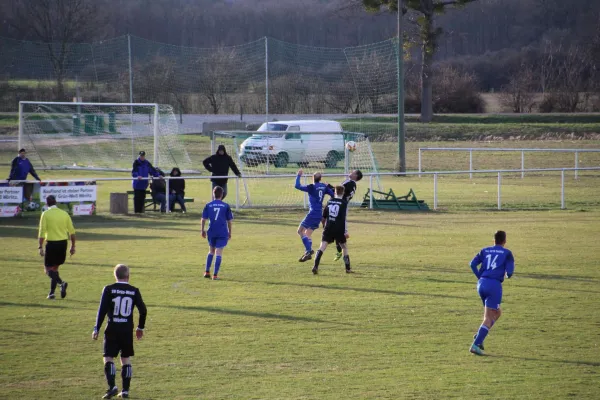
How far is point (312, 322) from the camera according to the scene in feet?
42.6

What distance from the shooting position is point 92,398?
951 centimetres

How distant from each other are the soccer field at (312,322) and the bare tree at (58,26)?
3242cm

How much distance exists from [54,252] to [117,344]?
17.9 ft

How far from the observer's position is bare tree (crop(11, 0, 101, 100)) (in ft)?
172

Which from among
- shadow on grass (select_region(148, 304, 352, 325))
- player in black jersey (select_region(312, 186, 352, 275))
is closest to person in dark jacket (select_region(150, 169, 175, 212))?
player in black jersey (select_region(312, 186, 352, 275))

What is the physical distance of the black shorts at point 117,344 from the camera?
946 centimetres

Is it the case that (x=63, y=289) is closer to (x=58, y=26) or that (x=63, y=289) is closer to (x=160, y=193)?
(x=160, y=193)

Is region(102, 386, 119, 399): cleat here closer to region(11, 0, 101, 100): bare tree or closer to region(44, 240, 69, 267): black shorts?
region(44, 240, 69, 267): black shorts

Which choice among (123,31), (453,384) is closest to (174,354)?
(453,384)

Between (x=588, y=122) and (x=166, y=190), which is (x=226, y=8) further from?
(x=166, y=190)

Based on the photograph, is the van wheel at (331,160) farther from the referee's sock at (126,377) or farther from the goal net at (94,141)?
the referee's sock at (126,377)

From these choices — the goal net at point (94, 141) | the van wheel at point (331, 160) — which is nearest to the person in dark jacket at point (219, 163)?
the van wheel at point (331, 160)

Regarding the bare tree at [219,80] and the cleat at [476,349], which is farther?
the bare tree at [219,80]

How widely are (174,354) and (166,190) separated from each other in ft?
52.1
